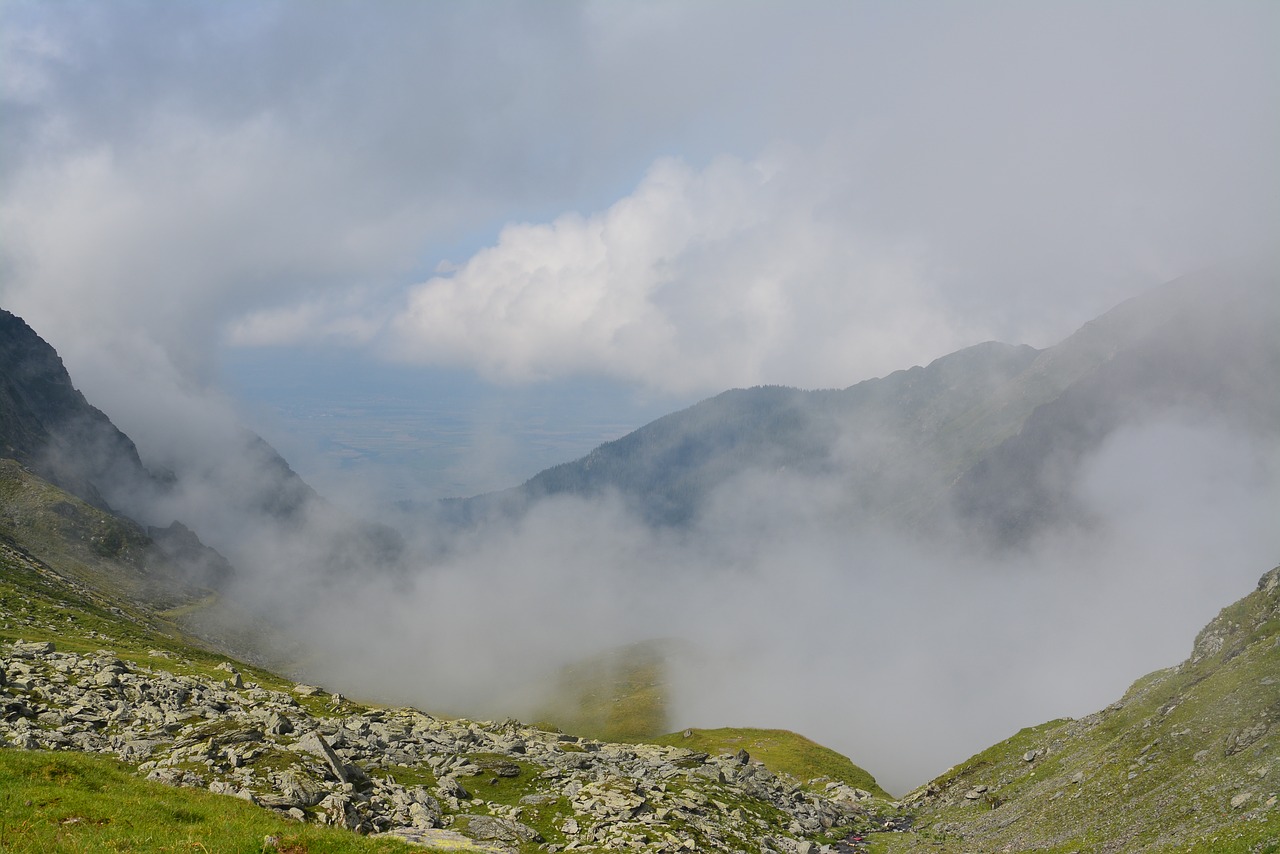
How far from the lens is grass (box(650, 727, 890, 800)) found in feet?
427

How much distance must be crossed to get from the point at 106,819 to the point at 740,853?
41.6 metres

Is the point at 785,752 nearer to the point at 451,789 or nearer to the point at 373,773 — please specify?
the point at 451,789

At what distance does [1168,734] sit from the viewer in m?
57.1

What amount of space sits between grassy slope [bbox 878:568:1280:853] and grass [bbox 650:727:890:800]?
141ft

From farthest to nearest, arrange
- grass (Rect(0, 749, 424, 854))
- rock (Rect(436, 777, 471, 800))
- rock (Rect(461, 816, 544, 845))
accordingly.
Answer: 1. rock (Rect(436, 777, 471, 800))
2. rock (Rect(461, 816, 544, 845))
3. grass (Rect(0, 749, 424, 854))

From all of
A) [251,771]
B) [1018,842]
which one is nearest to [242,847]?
[251,771]

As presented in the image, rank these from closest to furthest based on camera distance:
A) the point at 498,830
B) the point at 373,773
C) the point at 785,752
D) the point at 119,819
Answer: the point at 119,819, the point at 498,830, the point at 373,773, the point at 785,752

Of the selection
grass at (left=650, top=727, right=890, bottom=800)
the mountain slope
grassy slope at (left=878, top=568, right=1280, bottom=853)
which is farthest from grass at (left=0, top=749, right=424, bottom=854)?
grass at (left=650, top=727, right=890, bottom=800)

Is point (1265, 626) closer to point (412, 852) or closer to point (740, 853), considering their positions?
point (740, 853)

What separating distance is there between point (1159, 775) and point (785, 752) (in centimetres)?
10306

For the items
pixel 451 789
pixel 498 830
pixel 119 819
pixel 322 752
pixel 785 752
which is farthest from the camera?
pixel 785 752

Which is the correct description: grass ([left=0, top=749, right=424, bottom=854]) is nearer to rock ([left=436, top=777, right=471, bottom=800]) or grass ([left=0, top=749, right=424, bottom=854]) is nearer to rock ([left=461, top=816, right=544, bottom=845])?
rock ([left=461, top=816, right=544, bottom=845])

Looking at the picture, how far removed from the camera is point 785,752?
14550 cm

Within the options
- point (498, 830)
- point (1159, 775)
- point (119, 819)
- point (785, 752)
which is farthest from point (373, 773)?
point (785, 752)
